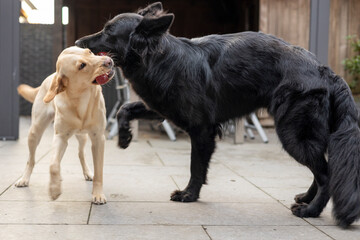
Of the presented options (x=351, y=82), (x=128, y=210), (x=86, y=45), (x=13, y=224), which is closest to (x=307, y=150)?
(x=128, y=210)

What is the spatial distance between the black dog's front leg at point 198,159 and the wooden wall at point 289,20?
5994 mm

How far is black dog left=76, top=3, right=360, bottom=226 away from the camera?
279cm

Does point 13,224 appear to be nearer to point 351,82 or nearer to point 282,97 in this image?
point 282,97

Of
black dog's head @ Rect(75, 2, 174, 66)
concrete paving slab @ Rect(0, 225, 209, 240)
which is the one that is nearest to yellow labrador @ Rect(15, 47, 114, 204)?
black dog's head @ Rect(75, 2, 174, 66)

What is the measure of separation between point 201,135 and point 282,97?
613 mm

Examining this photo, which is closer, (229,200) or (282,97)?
(282,97)

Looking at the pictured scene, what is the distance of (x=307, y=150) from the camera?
2789 mm

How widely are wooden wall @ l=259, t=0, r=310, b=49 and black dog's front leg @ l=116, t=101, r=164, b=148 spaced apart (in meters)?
5.91

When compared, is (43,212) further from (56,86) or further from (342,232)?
(342,232)

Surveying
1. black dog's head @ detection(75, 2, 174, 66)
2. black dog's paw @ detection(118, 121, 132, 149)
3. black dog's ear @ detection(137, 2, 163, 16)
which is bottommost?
black dog's paw @ detection(118, 121, 132, 149)

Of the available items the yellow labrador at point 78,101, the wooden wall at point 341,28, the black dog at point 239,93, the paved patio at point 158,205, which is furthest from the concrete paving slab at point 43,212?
the wooden wall at point 341,28

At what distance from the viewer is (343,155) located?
2736mm

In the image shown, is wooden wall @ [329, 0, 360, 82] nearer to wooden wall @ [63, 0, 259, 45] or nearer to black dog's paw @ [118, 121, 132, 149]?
wooden wall @ [63, 0, 259, 45]

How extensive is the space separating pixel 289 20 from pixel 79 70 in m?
6.66
